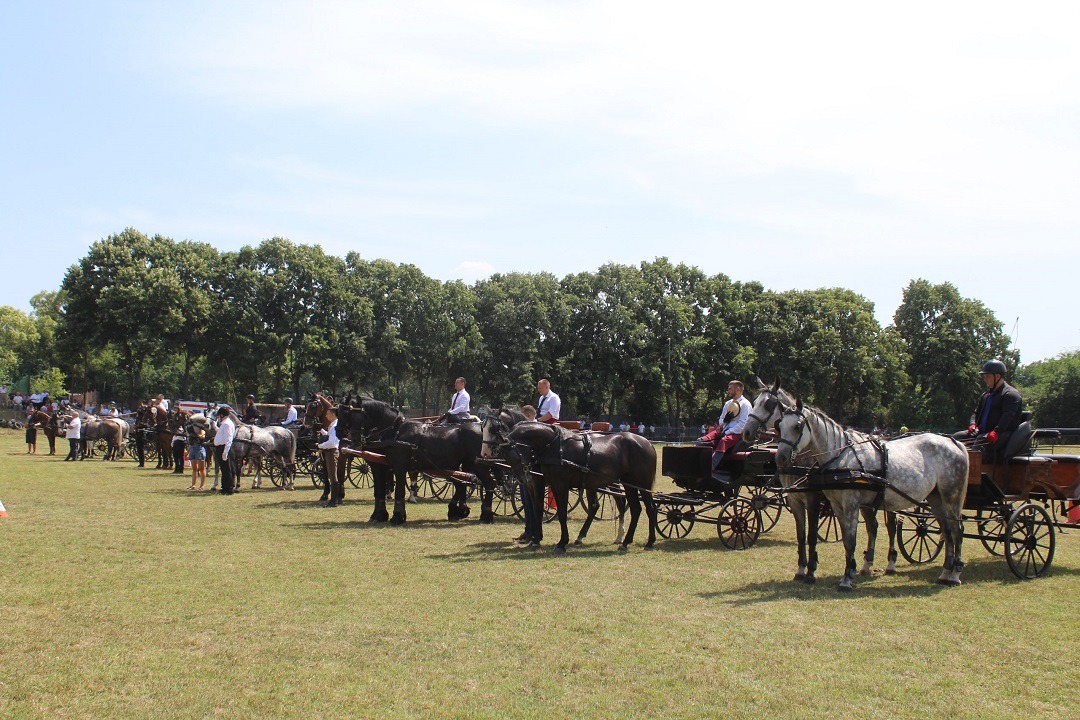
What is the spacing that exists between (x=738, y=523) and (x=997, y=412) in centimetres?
421

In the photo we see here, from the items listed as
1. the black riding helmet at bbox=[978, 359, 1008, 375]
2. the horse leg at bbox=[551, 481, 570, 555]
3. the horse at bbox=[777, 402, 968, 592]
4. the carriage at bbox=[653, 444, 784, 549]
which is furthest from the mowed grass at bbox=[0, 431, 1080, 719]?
the black riding helmet at bbox=[978, 359, 1008, 375]

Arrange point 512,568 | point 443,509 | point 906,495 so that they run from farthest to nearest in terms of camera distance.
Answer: point 443,509
point 512,568
point 906,495

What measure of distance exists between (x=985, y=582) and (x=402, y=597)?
766 cm

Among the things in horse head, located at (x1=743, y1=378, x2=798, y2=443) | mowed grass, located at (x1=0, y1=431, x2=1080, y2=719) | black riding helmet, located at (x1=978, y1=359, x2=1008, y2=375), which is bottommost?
mowed grass, located at (x1=0, y1=431, x2=1080, y2=719)

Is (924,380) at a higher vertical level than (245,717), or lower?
higher

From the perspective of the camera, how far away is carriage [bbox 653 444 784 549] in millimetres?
14266

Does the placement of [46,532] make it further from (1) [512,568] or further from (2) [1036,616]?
(2) [1036,616]

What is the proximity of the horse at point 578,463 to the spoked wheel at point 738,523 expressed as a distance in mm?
1154

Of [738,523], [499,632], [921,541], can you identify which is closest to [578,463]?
[738,523]

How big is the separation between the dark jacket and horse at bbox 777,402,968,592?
1.02m

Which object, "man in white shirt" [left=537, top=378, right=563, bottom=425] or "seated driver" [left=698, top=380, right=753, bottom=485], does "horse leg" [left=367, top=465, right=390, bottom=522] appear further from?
"seated driver" [left=698, top=380, right=753, bottom=485]

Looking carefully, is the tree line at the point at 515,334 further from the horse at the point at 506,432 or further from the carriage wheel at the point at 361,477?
the horse at the point at 506,432

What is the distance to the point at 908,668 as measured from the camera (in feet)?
24.9

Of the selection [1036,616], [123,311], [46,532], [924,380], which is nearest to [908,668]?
[1036,616]
